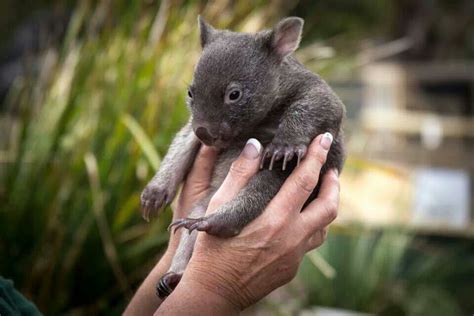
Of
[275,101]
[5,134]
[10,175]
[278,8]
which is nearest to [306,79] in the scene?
[275,101]

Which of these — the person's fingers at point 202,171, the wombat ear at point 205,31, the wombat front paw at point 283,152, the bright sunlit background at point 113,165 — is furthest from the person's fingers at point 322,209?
the bright sunlit background at point 113,165

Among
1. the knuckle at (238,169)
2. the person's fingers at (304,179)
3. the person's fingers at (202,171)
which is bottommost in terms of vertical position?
the person's fingers at (202,171)

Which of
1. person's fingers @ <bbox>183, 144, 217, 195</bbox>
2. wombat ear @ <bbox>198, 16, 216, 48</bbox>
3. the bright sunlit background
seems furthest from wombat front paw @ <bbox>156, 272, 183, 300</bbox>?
the bright sunlit background

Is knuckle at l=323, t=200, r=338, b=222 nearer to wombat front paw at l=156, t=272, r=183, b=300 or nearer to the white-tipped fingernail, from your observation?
the white-tipped fingernail

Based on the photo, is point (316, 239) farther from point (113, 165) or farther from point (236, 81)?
point (113, 165)

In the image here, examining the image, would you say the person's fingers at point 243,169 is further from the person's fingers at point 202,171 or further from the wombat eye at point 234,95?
A: the person's fingers at point 202,171

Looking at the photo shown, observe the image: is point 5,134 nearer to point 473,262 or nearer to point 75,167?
point 75,167
